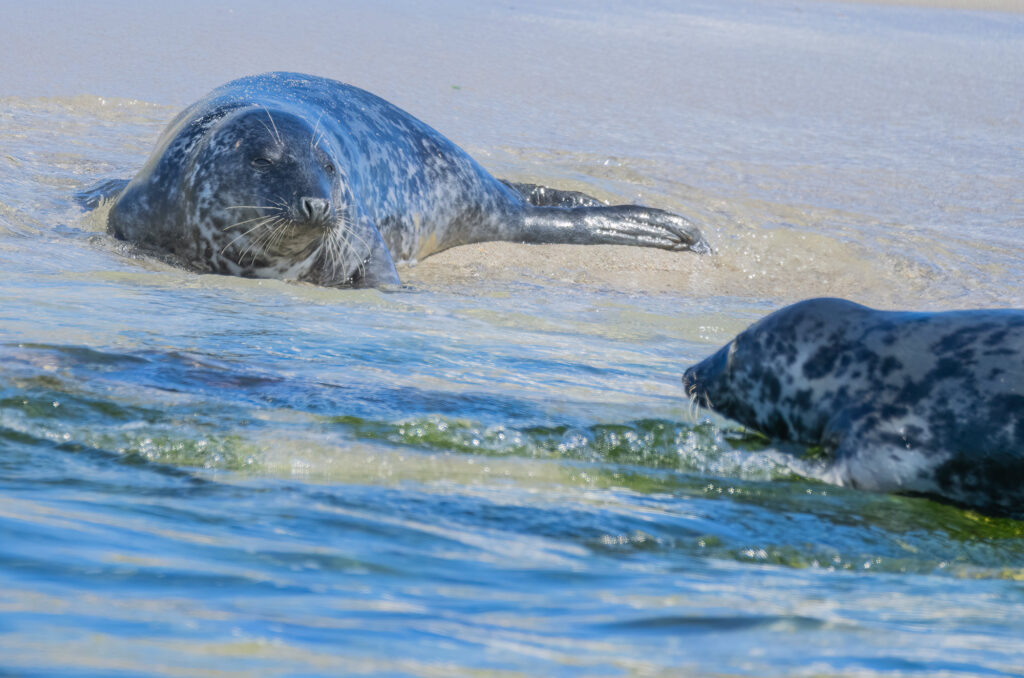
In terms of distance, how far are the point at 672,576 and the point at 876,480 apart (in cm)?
118

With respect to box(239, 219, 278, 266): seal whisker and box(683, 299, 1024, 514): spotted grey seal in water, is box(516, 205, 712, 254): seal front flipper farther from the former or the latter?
box(683, 299, 1024, 514): spotted grey seal in water

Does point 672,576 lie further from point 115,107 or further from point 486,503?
point 115,107

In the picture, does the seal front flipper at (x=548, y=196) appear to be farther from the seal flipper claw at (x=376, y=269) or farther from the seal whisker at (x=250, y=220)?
the seal whisker at (x=250, y=220)

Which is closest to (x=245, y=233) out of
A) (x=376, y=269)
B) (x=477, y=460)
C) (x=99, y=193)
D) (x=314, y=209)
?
(x=314, y=209)

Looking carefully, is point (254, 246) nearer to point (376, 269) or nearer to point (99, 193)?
point (376, 269)

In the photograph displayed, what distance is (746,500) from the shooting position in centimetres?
279

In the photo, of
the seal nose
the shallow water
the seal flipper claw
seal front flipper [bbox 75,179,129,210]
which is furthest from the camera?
seal front flipper [bbox 75,179,129,210]

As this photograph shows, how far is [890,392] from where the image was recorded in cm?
327

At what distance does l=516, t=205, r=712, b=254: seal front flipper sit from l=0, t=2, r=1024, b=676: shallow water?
143 millimetres

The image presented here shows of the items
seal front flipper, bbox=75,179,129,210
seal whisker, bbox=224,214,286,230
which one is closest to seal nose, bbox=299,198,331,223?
seal whisker, bbox=224,214,286,230

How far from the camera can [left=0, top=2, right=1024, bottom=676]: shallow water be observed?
1599 millimetres

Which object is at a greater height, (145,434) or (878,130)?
(878,130)

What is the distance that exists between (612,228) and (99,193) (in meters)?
2.56

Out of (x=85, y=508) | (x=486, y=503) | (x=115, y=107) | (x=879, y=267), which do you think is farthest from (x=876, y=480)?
(x=115, y=107)
